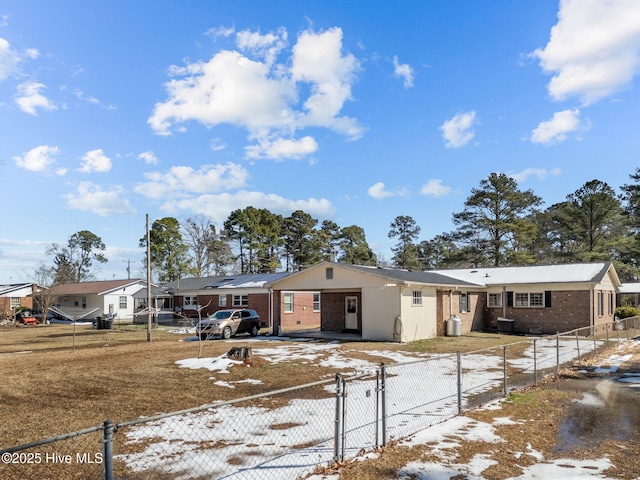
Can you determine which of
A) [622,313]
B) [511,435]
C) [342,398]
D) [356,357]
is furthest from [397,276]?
[622,313]

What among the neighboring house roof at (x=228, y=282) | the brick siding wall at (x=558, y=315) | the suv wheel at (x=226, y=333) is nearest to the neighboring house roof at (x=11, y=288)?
the neighboring house roof at (x=228, y=282)

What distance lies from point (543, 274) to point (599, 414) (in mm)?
21221

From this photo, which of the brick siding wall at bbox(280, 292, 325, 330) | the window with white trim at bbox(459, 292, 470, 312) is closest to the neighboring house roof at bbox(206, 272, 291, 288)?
the brick siding wall at bbox(280, 292, 325, 330)

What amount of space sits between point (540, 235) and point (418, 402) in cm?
5256

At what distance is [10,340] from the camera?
26.4 metres

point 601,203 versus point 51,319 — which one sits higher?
point 601,203

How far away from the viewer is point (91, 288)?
47906mm

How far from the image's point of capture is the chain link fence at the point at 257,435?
5.70 m

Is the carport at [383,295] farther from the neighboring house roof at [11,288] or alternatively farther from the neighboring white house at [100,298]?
the neighboring house roof at [11,288]


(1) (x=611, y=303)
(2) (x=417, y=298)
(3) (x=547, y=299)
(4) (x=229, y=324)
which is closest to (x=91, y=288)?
(4) (x=229, y=324)

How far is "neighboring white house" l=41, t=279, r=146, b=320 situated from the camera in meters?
45.5

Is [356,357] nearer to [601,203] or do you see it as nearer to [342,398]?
[342,398]

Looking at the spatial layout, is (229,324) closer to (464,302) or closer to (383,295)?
(383,295)

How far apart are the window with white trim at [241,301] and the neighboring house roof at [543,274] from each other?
625 inches
